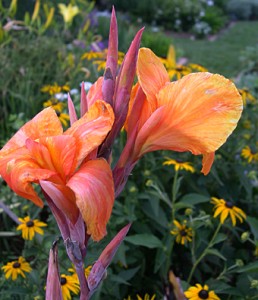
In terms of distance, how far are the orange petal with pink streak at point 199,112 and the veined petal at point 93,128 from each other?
0.09 meters

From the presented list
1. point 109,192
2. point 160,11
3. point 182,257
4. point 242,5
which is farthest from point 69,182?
point 242,5

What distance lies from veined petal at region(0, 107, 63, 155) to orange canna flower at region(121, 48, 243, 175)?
0.13m

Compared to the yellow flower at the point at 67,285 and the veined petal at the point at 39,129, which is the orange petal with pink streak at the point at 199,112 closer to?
the veined petal at the point at 39,129

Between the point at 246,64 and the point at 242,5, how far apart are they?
564cm

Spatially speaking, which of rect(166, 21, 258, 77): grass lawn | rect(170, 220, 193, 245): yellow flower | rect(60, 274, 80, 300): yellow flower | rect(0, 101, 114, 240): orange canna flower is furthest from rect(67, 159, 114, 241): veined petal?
rect(166, 21, 258, 77): grass lawn

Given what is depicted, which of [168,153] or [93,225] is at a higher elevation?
[93,225]

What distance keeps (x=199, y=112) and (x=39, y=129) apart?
28 centimetres

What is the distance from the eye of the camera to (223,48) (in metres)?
8.67

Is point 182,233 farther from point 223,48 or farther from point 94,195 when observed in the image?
point 223,48

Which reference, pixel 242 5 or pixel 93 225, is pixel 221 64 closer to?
pixel 242 5

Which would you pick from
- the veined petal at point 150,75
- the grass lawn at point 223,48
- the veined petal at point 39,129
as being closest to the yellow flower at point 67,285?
the veined petal at point 39,129

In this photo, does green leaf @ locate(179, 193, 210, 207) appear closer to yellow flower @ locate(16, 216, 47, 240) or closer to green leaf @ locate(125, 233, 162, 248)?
Result: green leaf @ locate(125, 233, 162, 248)

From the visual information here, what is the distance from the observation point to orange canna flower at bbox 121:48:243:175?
0.77m

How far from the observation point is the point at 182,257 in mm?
1859
